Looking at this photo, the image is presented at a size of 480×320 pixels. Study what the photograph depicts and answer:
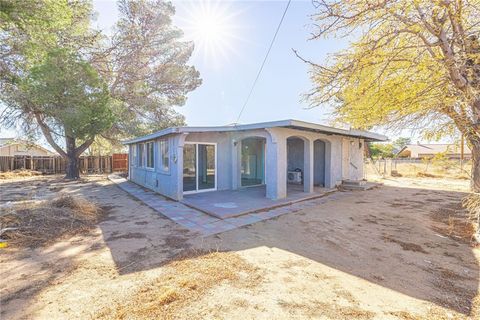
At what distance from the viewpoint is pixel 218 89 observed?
52.9ft

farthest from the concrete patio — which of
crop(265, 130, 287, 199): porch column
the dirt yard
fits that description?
the dirt yard

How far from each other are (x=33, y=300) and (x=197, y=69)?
15.2 metres

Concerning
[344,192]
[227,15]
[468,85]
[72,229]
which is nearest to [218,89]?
[227,15]

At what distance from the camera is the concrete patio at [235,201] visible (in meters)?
5.92

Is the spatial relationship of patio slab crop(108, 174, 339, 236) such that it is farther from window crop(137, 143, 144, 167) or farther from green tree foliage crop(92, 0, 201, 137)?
green tree foliage crop(92, 0, 201, 137)

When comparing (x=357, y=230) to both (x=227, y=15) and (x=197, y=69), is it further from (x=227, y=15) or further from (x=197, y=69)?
(x=197, y=69)

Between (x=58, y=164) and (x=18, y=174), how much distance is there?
9.11ft

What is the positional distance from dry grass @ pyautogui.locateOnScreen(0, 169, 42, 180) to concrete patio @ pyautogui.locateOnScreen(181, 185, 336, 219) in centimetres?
1377

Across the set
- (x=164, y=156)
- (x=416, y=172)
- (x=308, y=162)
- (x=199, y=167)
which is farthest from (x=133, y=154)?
(x=416, y=172)

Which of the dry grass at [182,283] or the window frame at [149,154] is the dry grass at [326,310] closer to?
the dry grass at [182,283]

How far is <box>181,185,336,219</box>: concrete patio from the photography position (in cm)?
592

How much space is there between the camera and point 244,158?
10812mm

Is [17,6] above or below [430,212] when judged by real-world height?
above

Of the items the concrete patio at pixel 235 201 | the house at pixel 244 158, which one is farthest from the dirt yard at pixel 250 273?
the house at pixel 244 158
